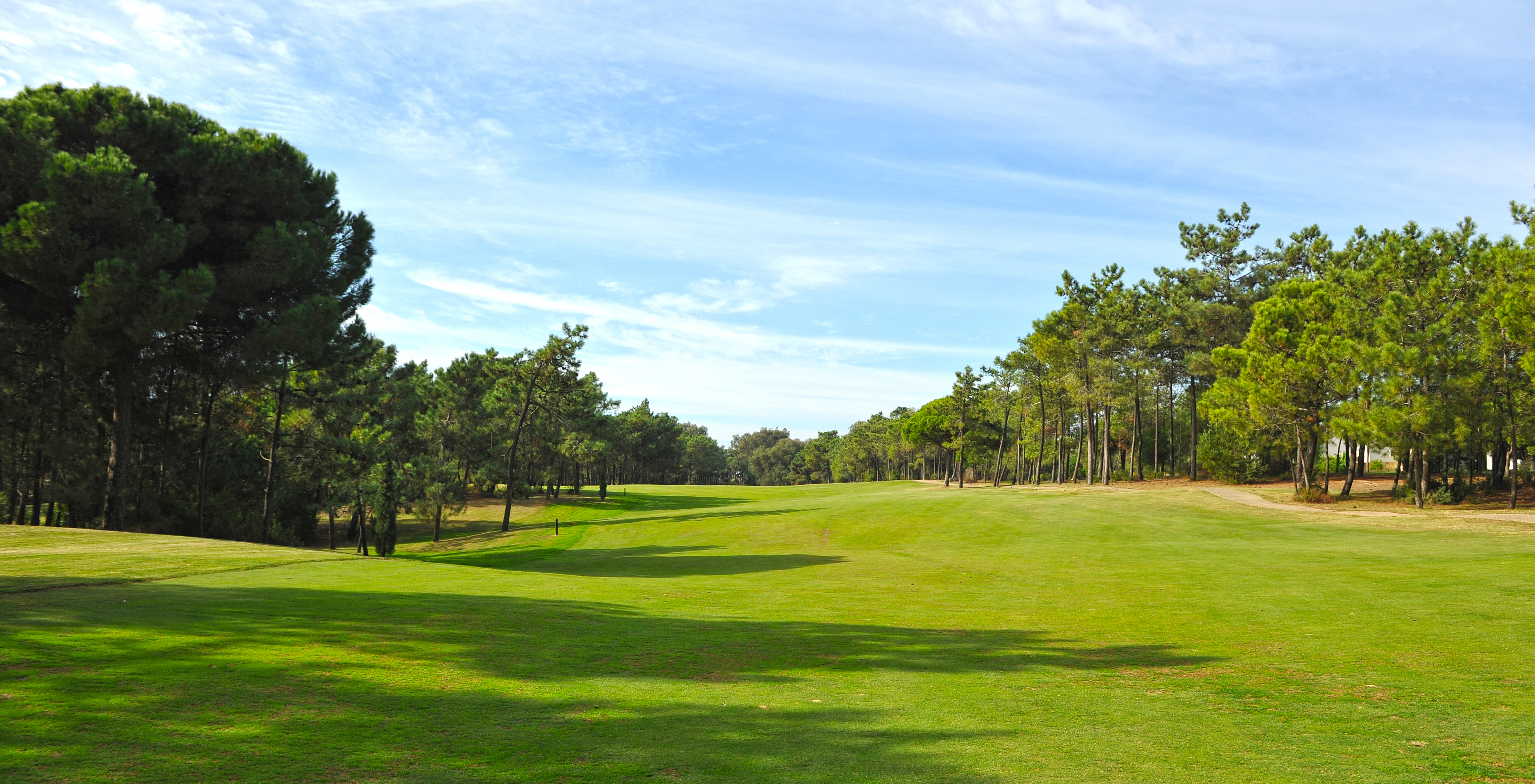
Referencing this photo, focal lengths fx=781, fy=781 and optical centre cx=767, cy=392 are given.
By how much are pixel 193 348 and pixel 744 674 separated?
31.8m

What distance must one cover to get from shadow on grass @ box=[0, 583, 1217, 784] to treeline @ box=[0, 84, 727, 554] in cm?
1797

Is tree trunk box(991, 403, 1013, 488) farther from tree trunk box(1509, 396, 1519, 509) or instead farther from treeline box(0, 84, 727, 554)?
treeline box(0, 84, 727, 554)

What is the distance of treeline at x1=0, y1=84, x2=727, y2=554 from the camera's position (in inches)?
977

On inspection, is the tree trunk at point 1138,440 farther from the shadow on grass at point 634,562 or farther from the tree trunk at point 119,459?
the tree trunk at point 119,459

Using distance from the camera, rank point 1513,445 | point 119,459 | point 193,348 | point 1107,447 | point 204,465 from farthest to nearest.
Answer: point 1107,447 → point 1513,445 → point 204,465 → point 193,348 → point 119,459

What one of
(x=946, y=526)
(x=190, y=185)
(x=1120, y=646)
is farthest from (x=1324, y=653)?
(x=190, y=185)

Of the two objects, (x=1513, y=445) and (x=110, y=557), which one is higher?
(x=1513, y=445)

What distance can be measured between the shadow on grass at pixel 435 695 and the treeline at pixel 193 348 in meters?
18.0

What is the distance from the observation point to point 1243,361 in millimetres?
50438

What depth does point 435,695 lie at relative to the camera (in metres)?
7.79

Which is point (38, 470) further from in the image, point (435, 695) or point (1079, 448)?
point (1079, 448)

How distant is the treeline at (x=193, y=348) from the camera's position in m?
24.8

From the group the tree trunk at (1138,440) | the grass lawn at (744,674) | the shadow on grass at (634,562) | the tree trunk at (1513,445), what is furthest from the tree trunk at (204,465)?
the tree trunk at (1138,440)

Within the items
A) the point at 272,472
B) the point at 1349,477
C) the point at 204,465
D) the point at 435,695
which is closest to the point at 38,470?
the point at 204,465
